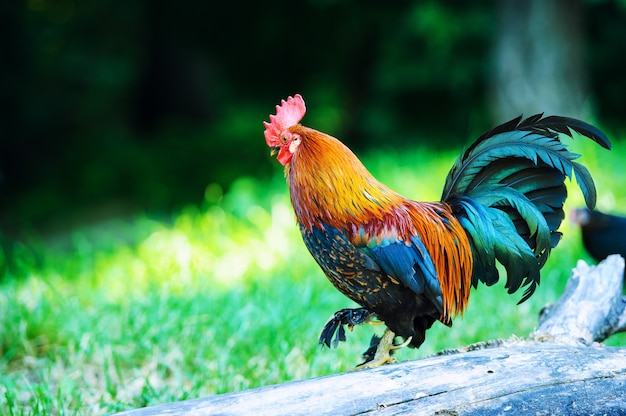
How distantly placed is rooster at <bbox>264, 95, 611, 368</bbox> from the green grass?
1.01 meters

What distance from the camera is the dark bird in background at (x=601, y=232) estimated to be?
415 cm

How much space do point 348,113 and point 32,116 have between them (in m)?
5.13

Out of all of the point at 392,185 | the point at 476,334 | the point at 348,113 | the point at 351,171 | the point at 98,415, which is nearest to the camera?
the point at 351,171

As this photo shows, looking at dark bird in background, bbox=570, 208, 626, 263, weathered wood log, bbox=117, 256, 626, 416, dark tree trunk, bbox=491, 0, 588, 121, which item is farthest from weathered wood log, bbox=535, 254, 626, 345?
dark tree trunk, bbox=491, 0, 588, 121

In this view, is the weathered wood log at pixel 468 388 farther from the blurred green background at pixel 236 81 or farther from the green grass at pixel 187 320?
the blurred green background at pixel 236 81

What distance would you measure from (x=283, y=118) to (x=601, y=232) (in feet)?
8.84

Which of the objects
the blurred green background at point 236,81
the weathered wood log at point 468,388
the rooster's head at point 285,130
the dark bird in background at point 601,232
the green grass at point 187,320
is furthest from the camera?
the blurred green background at point 236,81

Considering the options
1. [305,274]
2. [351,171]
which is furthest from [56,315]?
[351,171]

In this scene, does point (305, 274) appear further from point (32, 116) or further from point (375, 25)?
point (32, 116)

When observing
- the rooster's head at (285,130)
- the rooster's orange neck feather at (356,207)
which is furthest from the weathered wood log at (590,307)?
the rooster's head at (285,130)

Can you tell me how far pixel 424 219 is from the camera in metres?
2.35

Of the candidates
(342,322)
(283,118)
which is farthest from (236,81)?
(342,322)

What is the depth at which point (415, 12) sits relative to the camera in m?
8.81

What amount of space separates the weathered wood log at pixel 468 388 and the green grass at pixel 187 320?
3.33 ft
